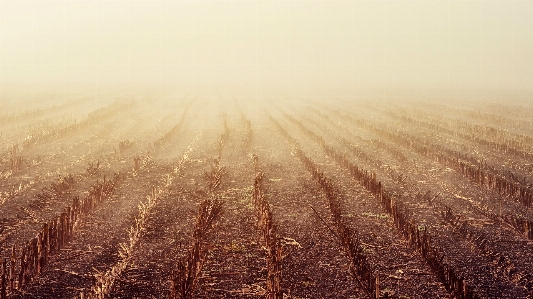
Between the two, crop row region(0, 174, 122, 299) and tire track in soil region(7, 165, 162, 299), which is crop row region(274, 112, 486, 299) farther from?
crop row region(0, 174, 122, 299)

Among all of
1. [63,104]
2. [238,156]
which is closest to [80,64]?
[63,104]

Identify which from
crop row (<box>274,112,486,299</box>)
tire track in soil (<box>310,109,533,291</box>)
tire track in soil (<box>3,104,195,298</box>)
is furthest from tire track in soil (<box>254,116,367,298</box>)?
tire track in soil (<box>3,104,195,298</box>)

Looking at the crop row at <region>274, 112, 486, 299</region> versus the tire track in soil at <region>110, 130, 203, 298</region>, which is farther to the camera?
the tire track in soil at <region>110, 130, 203, 298</region>

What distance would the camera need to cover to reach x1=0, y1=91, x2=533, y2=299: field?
19.5ft

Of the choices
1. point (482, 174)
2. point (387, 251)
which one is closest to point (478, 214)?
point (482, 174)

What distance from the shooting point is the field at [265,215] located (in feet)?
19.5

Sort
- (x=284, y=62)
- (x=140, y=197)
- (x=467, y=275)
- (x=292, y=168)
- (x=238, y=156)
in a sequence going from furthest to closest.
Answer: (x=284, y=62) < (x=238, y=156) < (x=292, y=168) < (x=140, y=197) < (x=467, y=275)

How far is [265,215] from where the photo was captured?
797 centimetres

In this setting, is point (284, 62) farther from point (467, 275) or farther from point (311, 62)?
point (467, 275)

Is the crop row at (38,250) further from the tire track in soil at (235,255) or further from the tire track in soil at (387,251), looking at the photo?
the tire track in soil at (387,251)

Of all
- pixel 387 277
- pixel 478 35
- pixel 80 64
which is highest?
pixel 478 35

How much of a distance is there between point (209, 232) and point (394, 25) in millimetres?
158611

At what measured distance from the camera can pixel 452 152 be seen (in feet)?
49.9

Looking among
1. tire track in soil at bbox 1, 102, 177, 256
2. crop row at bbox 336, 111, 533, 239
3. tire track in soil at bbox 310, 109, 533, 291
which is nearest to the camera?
tire track in soil at bbox 310, 109, 533, 291
